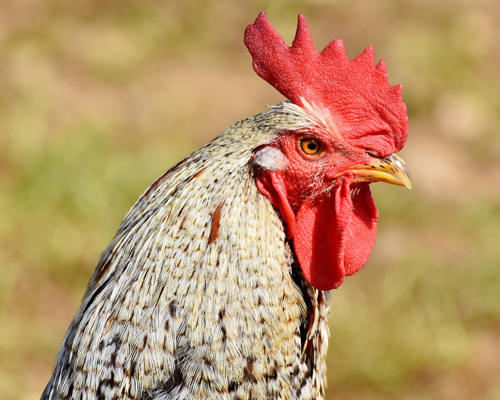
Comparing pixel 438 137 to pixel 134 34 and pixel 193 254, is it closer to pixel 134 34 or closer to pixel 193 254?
pixel 134 34

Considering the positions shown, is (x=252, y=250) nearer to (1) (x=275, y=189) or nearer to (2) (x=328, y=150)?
(1) (x=275, y=189)

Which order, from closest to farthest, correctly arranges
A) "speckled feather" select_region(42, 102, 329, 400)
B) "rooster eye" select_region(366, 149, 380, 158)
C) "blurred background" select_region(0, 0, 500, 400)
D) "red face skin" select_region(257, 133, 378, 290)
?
"speckled feather" select_region(42, 102, 329, 400)
"red face skin" select_region(257, 133, 378, 290)
"rooster eye" select_region(366, 149, 380, 158)
"blurred background" select_region(0, 0, 500, 400)

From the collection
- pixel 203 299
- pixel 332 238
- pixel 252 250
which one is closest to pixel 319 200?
pixel 332 238

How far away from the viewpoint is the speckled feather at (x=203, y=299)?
2309 mm

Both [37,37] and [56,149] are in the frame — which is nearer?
[56,149]

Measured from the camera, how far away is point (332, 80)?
261cm

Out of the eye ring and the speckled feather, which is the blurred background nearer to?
the speckled feather

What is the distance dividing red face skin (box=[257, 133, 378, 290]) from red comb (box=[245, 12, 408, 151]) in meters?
0.14

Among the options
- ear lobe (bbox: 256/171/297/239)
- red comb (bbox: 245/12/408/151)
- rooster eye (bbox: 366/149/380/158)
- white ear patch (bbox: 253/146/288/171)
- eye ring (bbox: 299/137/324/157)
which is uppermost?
red comb (bbox: 245/12/408/151)

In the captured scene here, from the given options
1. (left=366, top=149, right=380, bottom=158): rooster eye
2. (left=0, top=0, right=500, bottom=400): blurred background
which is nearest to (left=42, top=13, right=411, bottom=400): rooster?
(left=366, top=149, right=380, bottom=158): rooster eye

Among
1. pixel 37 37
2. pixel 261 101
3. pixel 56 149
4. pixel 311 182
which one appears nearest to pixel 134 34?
pixel 37 37

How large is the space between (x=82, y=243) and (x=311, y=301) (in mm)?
3633

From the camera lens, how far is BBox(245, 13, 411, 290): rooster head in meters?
2.45

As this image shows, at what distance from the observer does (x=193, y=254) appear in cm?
231
